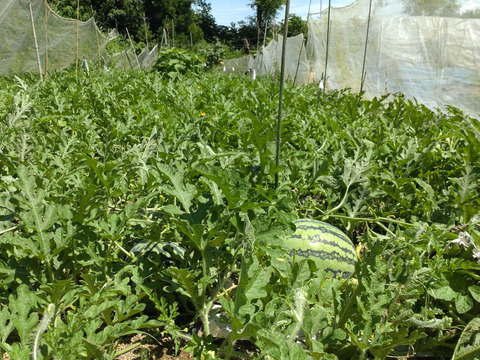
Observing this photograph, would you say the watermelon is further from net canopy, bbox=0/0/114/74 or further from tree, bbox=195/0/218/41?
tree, bbox=195/0/218/41

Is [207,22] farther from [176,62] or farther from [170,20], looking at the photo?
[176,62]

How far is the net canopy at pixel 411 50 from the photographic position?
1002 cm

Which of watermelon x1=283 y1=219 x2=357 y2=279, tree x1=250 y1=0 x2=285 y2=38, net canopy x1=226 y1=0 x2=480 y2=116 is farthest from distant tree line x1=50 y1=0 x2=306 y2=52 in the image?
watermelon x1=283 y1=219 x2=357 y2=279

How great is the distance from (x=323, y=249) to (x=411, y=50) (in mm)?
10127

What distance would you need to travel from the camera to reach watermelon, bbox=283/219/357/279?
2.24 meters

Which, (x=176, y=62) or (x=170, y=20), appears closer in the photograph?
(x=176, y=62)

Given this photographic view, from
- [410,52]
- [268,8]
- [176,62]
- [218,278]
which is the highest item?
[268,8]

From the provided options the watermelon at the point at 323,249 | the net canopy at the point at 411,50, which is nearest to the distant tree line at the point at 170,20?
the net canopy at the point at 411,50

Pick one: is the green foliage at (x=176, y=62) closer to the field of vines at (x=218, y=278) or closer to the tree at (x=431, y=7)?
the tree at (x=431, y=7)

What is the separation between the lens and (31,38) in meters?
11.1

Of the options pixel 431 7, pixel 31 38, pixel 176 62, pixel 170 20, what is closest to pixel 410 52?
pixel 431 7

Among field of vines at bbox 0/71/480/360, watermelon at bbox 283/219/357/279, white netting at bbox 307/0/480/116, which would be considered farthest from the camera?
white netting at bbox 307/0/480/116

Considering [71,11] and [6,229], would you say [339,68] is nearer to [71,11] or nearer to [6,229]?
[6,229]

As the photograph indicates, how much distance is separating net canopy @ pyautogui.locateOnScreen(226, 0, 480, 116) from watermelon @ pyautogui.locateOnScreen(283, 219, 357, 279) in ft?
25.2
